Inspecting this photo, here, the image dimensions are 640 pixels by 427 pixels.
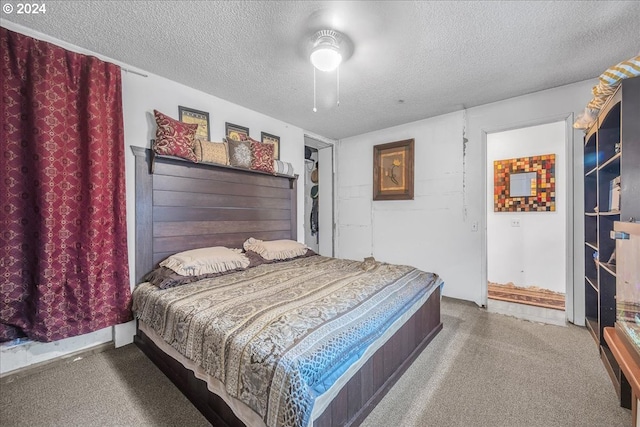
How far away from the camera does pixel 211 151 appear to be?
8.70 ft

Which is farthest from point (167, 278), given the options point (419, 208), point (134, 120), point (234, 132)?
point (419, 208)

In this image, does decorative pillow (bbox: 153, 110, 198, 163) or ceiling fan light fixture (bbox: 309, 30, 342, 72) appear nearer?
ceiling fan light fixture (bbox: 309, 30, 342, 72)

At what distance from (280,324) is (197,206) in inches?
73.1

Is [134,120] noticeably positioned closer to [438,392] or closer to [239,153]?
[239,153]

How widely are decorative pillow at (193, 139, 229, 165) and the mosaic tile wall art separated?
13.5 feet

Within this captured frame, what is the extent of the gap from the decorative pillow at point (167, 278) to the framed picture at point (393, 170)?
2.77 meters

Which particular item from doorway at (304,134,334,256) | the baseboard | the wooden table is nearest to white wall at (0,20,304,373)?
the baseboard

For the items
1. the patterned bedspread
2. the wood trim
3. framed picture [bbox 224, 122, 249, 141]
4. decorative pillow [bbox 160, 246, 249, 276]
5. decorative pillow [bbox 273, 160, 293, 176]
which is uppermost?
framed picture [bbox 224, 122, 249, 141]

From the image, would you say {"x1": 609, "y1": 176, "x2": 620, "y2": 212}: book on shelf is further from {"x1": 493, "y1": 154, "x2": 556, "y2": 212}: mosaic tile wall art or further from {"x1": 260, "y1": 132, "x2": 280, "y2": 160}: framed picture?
{"x1": 260, "y1": 132, "x2": 280, "y2": 160}: framed picture

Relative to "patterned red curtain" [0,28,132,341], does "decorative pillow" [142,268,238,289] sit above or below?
below

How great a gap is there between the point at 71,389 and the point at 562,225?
5508 millimetres

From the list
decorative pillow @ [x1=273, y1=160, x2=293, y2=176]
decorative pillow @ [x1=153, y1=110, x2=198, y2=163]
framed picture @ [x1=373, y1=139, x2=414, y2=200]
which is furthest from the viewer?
framed picture @ [x1=373, y1=139, x2=414, y2=200]

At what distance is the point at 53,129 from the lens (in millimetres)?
1823

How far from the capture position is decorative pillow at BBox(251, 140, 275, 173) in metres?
3.05
